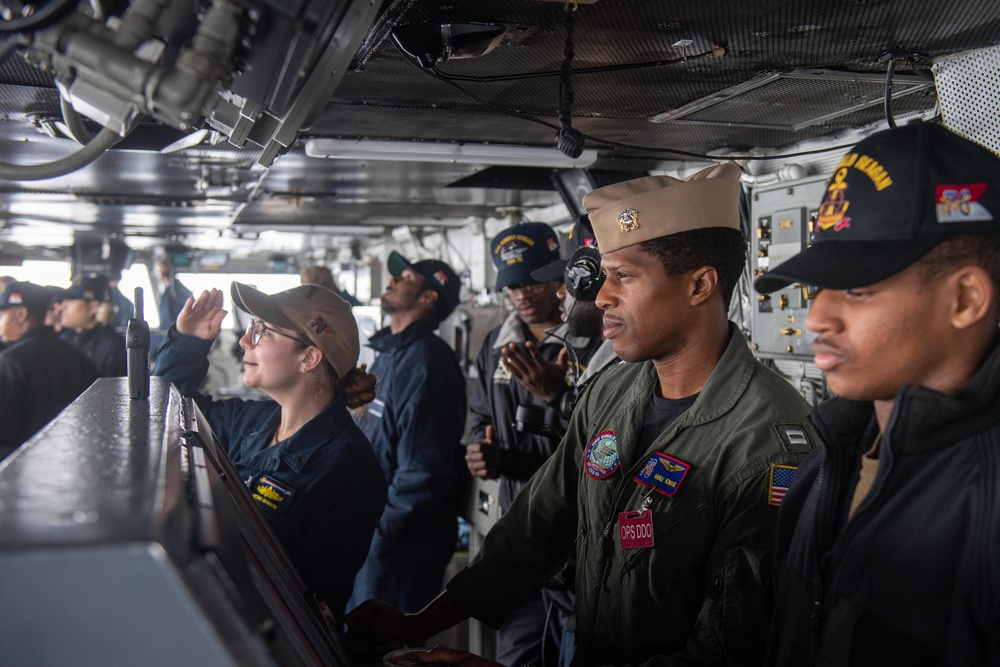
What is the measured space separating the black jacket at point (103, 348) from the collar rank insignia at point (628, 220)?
484 cm

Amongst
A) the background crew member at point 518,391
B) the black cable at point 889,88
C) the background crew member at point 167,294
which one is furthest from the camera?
the background crew member at point 167,294

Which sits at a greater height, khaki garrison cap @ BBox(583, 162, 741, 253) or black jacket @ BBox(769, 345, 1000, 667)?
khaki garrison cap @ BBox(583, 162, 741, 253)

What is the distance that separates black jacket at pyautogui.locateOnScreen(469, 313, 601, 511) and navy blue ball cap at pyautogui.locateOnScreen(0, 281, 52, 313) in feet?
8.50

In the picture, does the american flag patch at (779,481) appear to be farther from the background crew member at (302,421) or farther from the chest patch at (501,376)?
the chest patch at (501,376)

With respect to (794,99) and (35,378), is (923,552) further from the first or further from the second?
(35,378)

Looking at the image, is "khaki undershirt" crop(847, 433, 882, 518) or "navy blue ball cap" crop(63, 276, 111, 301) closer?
"khaki undershirt" crop(847, 433, 882, 518)

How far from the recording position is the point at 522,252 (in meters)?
3.61

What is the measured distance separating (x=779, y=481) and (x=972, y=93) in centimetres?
154

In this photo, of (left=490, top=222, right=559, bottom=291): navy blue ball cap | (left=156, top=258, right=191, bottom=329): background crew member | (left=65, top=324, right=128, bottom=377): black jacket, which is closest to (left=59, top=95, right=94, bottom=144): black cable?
(left=490, top=222, right=559, bottom=291): navy blue ball cap

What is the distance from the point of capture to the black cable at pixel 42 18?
95 centimetres

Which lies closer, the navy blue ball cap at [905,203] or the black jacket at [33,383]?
the navy blue ball cap at [905,203]

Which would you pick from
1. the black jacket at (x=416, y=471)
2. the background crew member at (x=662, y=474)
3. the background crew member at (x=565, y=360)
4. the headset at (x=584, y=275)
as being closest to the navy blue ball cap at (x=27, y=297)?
the black jacket at (x=416, y=471)

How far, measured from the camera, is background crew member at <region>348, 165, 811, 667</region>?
1434 millimetres

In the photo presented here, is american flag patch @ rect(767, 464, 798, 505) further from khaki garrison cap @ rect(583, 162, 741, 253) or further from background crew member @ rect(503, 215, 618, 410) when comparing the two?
background crew member @ rect(503, 215, 618, 410)
